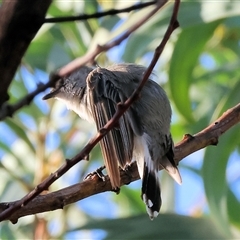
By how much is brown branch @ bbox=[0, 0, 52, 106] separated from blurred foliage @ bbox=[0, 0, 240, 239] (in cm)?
152

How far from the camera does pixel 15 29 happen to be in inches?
23.8

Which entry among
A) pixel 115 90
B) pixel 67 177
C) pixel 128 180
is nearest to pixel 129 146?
pixel 128 180

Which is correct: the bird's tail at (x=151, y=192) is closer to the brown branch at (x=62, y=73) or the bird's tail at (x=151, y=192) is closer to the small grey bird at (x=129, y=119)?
the small grey bird at (x=129, y=119)

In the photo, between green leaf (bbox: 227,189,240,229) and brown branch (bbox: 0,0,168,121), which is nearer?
brown branch (bbox: 0,0,168,121)

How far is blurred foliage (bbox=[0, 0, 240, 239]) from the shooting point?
2129 mm

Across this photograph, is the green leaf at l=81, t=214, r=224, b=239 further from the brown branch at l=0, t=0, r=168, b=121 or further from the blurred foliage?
the brown branch at l=0, t=0, r=168, b=121

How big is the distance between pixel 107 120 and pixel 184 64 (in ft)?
1.97

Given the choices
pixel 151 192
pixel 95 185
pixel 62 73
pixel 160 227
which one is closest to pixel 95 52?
pixel 62 73

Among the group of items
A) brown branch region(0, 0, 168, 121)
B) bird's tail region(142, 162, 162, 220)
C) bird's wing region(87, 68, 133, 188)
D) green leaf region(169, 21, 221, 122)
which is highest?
green leaf region(169, 21, 221, 122)

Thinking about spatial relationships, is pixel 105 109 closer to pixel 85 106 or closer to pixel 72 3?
pixel 85 106

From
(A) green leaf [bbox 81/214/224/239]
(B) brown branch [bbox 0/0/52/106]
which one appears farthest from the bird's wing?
(B) brown branch [bbox 0/0/52/106]

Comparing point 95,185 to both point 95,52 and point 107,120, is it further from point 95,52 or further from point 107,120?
point 95,52

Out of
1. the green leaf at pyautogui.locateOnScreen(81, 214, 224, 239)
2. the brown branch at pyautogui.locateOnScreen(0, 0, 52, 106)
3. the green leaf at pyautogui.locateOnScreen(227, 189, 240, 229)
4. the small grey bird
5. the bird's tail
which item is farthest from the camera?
the green leaf at pyautogui.locateOnScreen(227, 189, 240, 229)

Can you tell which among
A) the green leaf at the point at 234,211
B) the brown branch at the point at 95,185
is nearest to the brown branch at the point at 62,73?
the brown branch at the point at 95,185
